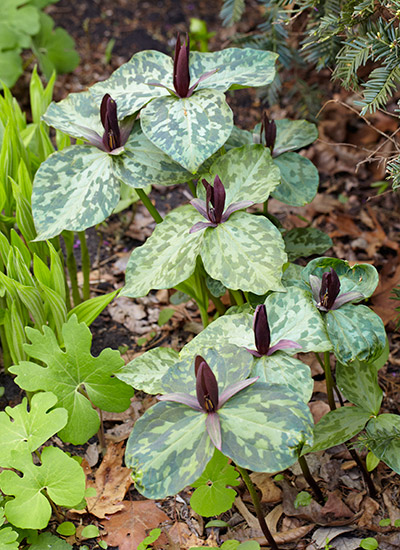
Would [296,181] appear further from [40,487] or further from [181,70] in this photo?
→ [40,487]

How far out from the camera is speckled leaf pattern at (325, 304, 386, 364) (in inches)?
48.4

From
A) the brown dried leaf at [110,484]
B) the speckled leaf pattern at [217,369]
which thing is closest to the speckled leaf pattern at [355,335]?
the speckled leaf pattern at [217,369]

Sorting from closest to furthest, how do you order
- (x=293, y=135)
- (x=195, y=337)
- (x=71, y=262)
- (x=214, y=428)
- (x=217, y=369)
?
(x=214, y=428)
(x=217, y=369)
(x=195, y=337)
(x=293, y=135)
(x=71, y=262)

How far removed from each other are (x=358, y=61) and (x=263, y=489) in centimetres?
112

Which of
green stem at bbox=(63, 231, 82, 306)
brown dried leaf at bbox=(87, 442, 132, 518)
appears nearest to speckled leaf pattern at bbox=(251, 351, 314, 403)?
brown dried leaf at bbox=(87, 442, 132, 518)

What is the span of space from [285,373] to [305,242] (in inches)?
25.3

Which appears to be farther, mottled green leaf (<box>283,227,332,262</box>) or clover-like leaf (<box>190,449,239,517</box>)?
mottled green leaf (<box>283,227,332,262</box>)

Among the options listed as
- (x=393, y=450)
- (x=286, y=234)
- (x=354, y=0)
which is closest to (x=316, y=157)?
(x=286, y=234)

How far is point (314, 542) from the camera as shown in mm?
1390

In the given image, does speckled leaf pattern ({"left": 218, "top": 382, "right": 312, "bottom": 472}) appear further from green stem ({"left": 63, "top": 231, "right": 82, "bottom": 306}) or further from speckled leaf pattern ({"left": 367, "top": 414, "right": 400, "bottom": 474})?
green stem ({"left": 63, "top": 231, "right": 82, "bottom": 306})

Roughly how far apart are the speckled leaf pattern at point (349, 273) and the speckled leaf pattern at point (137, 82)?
0.57 metres

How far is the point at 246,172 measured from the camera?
1397 millimetres

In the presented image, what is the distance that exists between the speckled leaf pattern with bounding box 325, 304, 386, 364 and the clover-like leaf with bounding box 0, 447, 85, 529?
640mm

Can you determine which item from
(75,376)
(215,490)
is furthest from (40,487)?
(215,490)
